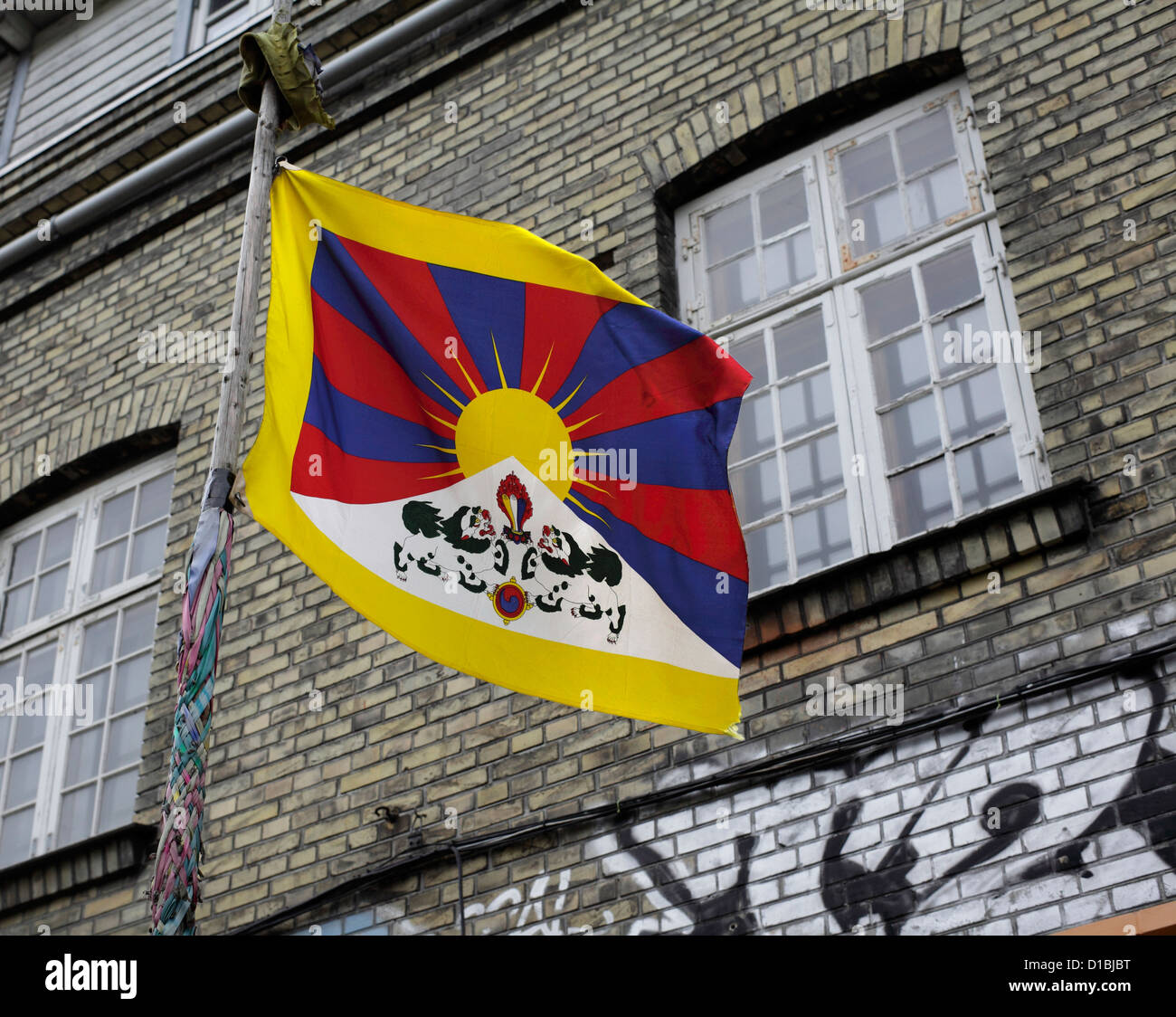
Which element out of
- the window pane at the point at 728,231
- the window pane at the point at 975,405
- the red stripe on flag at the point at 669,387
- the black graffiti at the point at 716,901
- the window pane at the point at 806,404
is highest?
the window pane at the point at 728,231

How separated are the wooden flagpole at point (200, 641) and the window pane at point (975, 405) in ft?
9.15

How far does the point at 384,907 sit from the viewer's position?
6.00 meters

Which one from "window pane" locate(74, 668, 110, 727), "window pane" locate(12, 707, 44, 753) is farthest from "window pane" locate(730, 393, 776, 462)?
"window pane" locate(12, 707, 44, 753)

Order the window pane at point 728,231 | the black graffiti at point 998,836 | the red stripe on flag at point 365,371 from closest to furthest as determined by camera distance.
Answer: the black graffiti at point 998,836, the red stripe on flag at point 365,371, the window pane at point 728,231

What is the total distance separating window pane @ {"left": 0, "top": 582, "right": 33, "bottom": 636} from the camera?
8.58 m

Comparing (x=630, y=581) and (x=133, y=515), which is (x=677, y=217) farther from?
(x=133, y=515)

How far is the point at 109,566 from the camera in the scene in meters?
8.34

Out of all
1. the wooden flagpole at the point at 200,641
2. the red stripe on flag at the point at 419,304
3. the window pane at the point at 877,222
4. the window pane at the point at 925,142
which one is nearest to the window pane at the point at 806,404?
the window pane at the point at 877,222

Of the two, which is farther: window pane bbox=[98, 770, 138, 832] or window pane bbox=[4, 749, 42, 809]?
window pane bbox=[4, 749, 42, 809]

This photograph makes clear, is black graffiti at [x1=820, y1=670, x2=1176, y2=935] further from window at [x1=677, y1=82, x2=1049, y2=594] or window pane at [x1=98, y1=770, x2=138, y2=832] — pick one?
window pane at [x1=98, y1=770, x2=138, y2=832]

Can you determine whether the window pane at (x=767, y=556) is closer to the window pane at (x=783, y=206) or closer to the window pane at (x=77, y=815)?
the window pane at (x=783, y=206)

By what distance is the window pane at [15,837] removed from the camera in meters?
7.60

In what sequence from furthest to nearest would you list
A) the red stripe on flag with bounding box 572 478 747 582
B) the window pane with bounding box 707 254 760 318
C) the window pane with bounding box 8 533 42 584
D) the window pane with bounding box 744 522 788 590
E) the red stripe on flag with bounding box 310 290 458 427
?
the window pane with bounding box 8 533 42 584
the window pane with bounding box 707 254 760 318
the window pane with bounding box 744 522 788 590
the red stripe on flag with bounding box 572 478 747 582
the red stripe on flag with bounding box 310 290 458 427

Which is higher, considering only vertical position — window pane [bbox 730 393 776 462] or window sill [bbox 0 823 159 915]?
window pane [bbox 730 393 776 462]
